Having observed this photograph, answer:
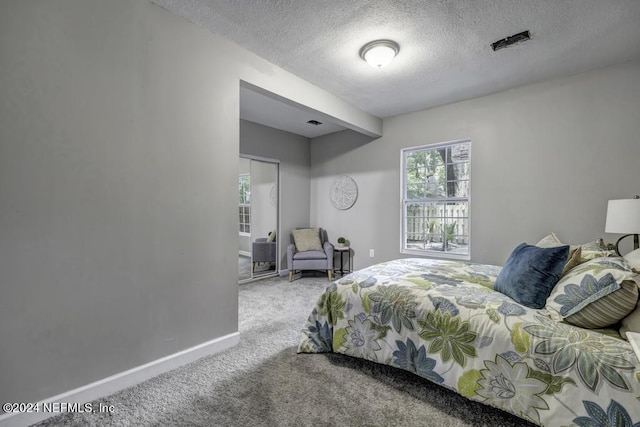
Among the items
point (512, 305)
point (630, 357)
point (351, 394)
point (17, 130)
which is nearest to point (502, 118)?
point (512, 305)

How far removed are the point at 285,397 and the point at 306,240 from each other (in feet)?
11.0

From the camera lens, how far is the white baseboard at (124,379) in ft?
4.85

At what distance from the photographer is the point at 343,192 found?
5.00 meters

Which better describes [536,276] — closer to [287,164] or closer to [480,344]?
[480,344]

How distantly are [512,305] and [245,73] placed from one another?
265cm

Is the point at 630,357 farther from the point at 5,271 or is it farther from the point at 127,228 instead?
the point at 5,271

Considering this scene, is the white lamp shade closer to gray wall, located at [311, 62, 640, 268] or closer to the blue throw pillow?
gray wall, located at [311, 62, 640, 268]

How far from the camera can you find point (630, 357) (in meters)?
1.20

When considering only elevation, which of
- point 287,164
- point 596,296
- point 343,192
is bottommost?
point 596,296

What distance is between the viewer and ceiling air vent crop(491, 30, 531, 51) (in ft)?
7.52

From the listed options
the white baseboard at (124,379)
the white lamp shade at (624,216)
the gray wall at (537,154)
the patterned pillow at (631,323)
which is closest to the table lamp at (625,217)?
the white lamp shade at (624,216)

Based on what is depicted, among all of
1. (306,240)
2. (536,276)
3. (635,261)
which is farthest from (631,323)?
(306,240)

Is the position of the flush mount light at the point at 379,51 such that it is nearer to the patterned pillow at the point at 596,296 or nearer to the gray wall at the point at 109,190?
the gray wall at the point at 109,190

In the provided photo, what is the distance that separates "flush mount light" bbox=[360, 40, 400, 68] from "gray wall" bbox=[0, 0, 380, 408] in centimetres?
115
